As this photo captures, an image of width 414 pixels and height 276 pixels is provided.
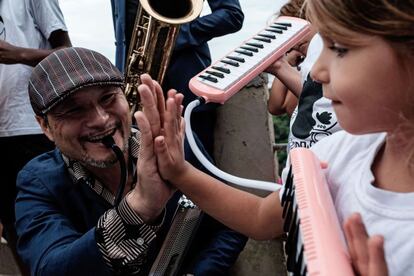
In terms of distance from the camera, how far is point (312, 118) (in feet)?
4.93

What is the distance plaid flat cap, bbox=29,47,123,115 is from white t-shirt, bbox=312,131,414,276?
67 cm

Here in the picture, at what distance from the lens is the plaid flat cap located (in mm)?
1352

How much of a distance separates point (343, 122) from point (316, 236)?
22 centimetres

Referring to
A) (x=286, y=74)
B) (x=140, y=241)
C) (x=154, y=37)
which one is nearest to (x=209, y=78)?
(x=286, y=74)

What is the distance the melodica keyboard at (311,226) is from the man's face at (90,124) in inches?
26.8

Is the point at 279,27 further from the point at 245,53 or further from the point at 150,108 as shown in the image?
the point at 150,108

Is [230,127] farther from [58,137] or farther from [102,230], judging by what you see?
[102,230]

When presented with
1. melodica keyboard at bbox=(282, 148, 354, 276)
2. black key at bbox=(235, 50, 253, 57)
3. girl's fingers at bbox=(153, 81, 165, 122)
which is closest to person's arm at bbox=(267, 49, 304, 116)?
black key at bbox=(235, 50, 253, 57)

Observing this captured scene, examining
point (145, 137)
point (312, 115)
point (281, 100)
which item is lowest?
point (281, 100)

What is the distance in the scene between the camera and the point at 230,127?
2533mm

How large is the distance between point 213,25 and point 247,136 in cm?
55

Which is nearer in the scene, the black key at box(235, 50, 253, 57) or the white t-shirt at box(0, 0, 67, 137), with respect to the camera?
the black key at box(235, 50, 253, 57)

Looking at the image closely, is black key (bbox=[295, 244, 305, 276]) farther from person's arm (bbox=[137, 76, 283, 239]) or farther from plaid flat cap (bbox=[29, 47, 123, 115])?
plaid flat cap (bbox=[29, 47, 123, 115])

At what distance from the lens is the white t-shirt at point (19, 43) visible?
7.11 feet
